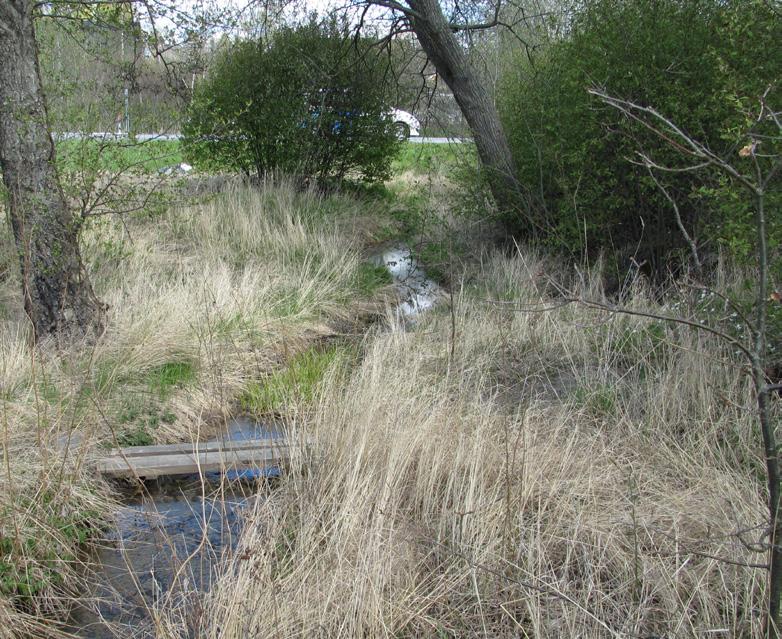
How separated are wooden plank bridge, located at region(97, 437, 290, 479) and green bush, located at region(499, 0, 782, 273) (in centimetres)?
361

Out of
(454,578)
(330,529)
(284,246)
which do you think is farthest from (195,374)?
A: (284,246)

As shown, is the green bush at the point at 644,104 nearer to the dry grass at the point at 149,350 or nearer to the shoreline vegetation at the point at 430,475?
the shoreline vegetation at the point at 430,475

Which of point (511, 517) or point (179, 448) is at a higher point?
point (511, 517)

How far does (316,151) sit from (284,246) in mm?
3429

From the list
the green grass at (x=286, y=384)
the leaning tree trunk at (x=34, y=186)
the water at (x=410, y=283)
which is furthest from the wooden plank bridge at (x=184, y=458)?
the water at (x=410, y=283)

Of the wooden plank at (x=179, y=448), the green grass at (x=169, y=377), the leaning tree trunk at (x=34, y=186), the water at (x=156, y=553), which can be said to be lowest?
the water at (x=156, y=553)

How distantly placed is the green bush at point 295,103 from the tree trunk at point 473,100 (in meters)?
2.13

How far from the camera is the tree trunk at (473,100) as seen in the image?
370 inches

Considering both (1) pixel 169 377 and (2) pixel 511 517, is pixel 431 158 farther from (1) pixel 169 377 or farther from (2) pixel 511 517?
(2) pixel 511 517

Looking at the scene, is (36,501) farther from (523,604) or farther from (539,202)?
A: (539,202)

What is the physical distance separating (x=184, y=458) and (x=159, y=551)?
3.51 ft

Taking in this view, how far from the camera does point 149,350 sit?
610 centimetres

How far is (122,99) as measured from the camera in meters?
6.77

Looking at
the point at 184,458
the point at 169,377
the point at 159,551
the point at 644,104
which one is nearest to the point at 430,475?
the point at 159,551
